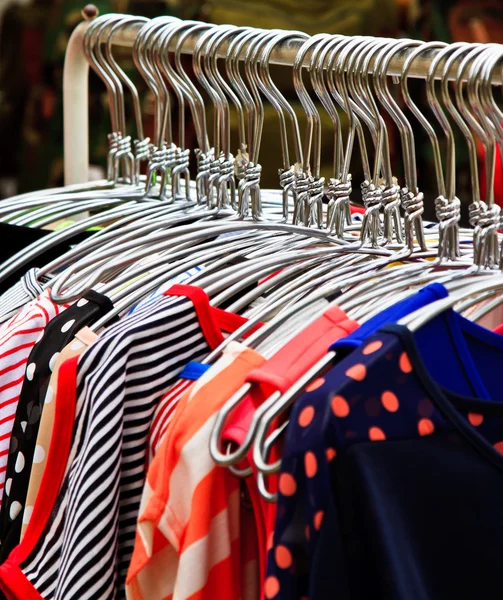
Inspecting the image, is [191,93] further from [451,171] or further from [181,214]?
[451,171]

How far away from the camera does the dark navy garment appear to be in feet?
1.49

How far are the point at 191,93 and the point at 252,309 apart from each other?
34cm

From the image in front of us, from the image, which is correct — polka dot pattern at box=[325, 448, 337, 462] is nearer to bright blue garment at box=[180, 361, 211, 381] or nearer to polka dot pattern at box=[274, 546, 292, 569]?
polka dot pattern at box=[274, 546, 292, 569]

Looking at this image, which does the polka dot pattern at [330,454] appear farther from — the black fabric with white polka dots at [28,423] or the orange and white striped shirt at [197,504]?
the black fabric with white polka dots at [28,423]

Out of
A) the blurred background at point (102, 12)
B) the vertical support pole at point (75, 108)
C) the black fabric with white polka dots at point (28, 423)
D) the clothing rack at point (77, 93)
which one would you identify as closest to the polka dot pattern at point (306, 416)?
the black fabric with white polka dots at point (28, 423)

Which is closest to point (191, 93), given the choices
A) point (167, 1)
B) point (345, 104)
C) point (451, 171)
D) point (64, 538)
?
point (345, 104)

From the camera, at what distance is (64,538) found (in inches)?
24.4

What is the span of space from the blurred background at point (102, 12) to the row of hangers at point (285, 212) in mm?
1150

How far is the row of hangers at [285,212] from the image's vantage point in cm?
62

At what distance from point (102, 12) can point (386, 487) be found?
6.33 feet

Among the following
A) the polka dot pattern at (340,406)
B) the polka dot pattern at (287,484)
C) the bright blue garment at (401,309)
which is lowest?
the polka dot pattern at (287,484)

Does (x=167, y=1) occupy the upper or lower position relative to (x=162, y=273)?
upper

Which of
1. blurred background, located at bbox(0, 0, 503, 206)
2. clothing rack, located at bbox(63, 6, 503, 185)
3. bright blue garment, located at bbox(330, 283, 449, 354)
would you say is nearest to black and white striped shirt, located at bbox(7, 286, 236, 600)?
bright blue garment, located at bbox(330, 283, 449, 354)

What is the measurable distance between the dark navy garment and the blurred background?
1794mm
